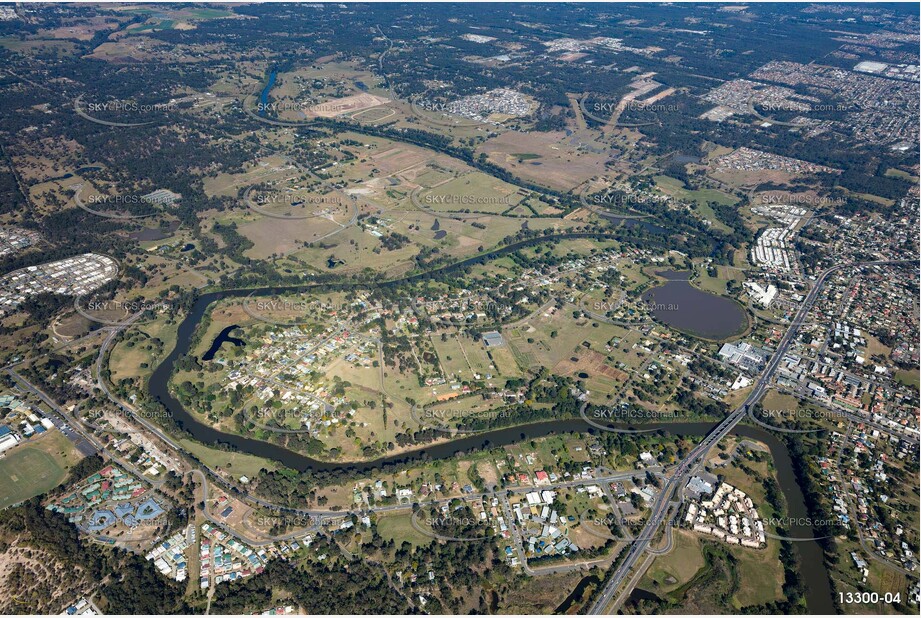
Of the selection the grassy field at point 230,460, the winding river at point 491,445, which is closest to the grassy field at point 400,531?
the winding river at point 491,445

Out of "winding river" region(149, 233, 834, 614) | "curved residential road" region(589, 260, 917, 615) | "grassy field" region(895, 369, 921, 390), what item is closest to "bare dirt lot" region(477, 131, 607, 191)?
"curved residential road" region(589, 260, 917, 615)

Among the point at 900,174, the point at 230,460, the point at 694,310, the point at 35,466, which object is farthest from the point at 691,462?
the point at 900,174

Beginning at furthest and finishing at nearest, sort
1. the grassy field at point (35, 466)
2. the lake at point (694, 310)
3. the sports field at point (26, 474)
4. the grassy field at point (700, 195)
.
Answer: the grassy field at point (700, 195), the lake at point (694, 310), the grassy field at point (35, 466), the sports field at point (26, 474)

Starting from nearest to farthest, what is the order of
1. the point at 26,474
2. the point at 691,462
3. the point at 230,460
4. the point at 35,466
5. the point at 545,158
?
the point at 26,474 < the point at 35,466 < the point at 230,460 < the point at 691,462 < the point at 545,158

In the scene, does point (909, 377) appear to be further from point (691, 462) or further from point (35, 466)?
point (35, 466)

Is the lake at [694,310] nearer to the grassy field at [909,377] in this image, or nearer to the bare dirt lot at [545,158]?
the grassy field at [909,377]

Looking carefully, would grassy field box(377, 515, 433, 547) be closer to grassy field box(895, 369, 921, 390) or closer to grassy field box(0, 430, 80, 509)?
grassy field box(0, 430, 80, 509)
